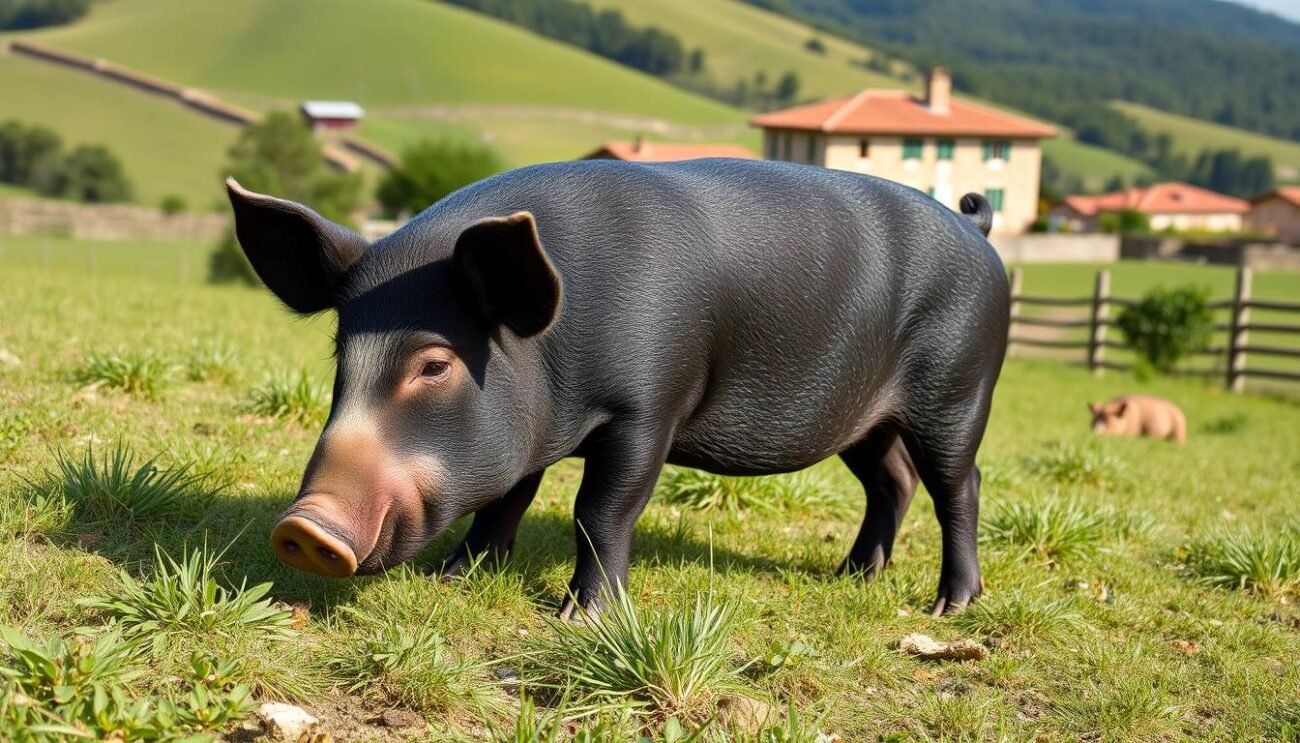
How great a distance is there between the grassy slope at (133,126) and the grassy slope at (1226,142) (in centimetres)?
13230

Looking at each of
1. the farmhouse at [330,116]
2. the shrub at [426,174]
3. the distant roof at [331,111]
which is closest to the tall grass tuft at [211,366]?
the shrub at [426,174]

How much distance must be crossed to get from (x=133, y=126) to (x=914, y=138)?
66007 mm

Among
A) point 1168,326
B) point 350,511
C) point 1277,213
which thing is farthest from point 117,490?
point 1277,213

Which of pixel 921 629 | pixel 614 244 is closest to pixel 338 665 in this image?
pixel 614 244

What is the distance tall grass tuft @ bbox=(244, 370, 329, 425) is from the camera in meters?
6.26

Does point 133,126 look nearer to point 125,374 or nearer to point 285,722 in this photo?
point 125,374

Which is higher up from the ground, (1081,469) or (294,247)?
(294,247)

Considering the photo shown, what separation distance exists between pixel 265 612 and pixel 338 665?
25cm

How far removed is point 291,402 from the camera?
6270 millimetres

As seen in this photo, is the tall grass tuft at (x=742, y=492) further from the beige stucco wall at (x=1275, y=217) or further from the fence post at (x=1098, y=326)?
the beige stucco wall at (x=1275, y=217)

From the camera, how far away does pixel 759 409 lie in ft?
13.7

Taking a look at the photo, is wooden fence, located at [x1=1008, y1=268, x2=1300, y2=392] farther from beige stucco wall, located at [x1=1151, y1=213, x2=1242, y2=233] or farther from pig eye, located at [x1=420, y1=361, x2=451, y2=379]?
beige stucco wall, located at [x1=1151, y1=213, x2=1242, y2=233]

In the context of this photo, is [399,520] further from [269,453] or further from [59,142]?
[59,142]

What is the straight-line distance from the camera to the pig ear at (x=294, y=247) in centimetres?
361
